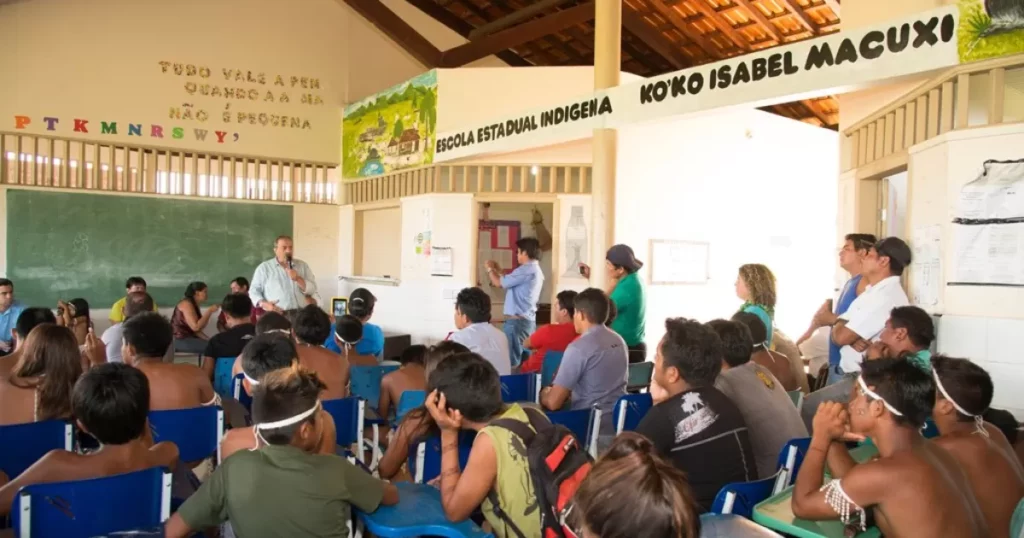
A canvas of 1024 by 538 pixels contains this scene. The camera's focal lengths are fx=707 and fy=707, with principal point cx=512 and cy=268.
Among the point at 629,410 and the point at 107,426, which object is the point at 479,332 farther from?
the point at 107,426

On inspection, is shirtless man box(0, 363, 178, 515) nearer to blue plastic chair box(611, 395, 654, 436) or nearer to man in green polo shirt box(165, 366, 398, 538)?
man in green polo shirt box(165, 366, 398, 538)

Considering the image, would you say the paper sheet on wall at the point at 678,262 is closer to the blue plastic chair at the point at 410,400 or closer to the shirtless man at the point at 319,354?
the shirtless man at the point at 319,354

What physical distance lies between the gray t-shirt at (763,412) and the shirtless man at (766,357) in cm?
91

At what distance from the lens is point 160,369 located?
3133mm

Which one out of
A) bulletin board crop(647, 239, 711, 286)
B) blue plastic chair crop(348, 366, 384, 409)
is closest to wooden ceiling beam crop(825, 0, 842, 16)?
bulletin board crop(647, 239, 711, 286)

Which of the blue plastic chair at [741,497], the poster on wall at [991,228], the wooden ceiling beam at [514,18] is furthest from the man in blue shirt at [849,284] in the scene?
the wooden ceiling beam at [514,18]

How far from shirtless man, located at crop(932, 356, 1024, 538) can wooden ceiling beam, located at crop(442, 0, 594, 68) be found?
7.59 metres

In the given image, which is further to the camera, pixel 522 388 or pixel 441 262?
pixel 441 262

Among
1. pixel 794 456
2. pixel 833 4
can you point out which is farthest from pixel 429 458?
pixel 833 4

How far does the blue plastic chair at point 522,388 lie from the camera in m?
3.90

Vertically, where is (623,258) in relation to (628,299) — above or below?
above

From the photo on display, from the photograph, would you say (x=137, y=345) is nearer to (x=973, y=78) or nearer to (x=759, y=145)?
(x=973, y=78)

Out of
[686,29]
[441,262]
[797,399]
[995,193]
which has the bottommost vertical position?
[797,399]

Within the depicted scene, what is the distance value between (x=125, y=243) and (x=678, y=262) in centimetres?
603
